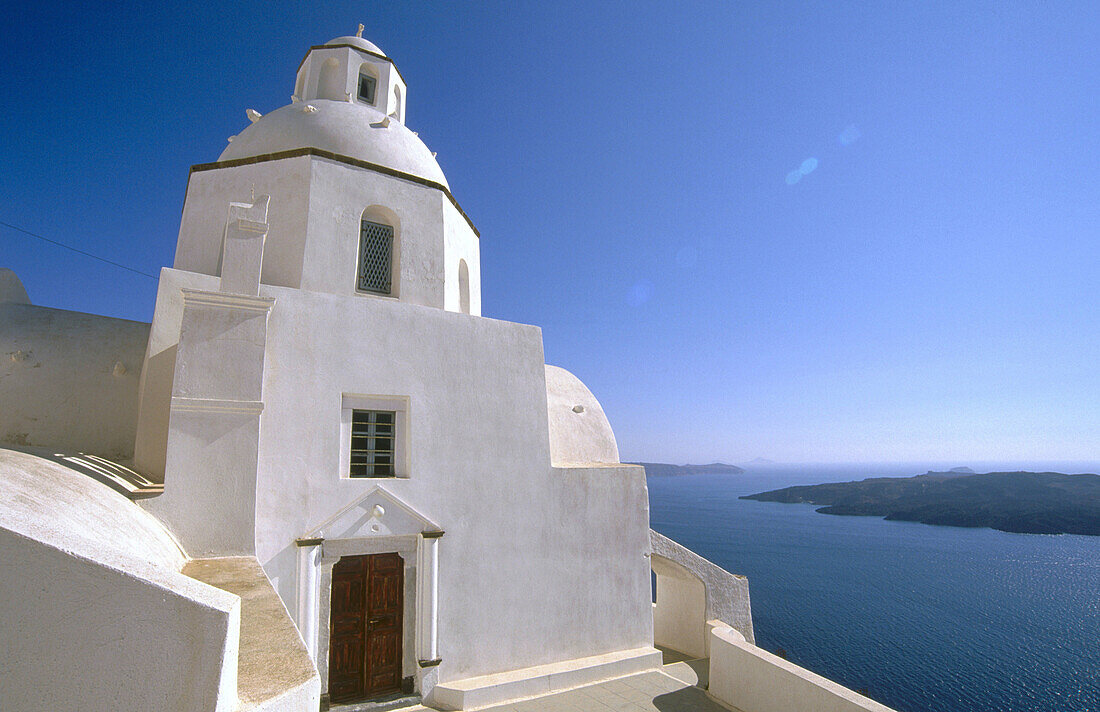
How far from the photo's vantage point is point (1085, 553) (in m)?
59.8

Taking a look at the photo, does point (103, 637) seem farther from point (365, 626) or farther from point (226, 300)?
point (365, 626)

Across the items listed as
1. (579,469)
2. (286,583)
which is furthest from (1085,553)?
(286,583)

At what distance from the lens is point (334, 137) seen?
28.6 feet

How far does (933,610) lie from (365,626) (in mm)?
46471

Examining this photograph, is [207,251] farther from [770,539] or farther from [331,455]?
[770,539]

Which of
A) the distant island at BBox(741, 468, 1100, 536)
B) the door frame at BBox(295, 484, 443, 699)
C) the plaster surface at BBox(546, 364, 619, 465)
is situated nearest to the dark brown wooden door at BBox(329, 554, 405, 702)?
the door frame at BBox(295, 484, 443, 699)

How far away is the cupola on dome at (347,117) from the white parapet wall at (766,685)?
8262mm

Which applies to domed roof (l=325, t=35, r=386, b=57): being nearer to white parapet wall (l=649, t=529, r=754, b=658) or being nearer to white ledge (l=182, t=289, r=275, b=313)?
white ledge (l=182, t=289, r=275, b=313)

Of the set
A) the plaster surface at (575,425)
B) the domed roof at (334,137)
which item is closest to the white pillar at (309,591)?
the plaster surface at (575,425)

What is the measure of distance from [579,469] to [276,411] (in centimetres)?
423

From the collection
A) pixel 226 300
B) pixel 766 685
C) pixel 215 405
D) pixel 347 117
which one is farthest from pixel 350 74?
pixel 766 685

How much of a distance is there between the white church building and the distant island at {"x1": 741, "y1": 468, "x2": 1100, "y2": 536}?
3543 inches

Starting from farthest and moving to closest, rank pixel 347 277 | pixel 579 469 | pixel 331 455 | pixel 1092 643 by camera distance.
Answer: pixel 1092 643 < pixel 579 469 < pixel 347 277 < pixel 331 455

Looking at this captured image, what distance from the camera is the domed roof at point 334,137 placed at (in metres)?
8.66
